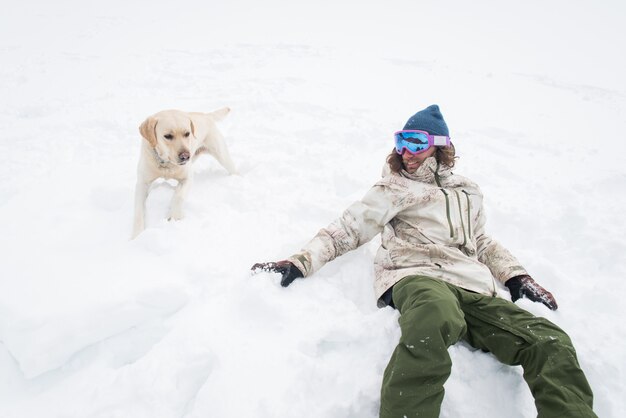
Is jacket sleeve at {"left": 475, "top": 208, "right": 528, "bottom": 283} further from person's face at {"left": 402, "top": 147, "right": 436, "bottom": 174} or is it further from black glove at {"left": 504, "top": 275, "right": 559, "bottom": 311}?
person's face at {"left": 402, "top": 147, "right": 436, "bottom": 174}

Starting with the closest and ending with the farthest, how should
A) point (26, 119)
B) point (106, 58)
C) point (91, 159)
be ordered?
point (91, 159), point (26, 119), point (106, 58)

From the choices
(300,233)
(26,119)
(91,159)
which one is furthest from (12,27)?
(300,233)

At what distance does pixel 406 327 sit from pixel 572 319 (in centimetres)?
121

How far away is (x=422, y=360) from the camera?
1.35 m

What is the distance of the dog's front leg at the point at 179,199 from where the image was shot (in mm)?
2806

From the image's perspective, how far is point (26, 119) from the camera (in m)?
5.07

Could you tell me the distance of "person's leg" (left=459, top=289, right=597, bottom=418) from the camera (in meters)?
1.31

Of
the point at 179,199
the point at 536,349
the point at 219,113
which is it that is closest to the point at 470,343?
the point at 536,349

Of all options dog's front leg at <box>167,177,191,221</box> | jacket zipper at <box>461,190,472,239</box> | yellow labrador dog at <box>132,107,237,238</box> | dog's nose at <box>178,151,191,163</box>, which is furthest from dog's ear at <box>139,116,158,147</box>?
jacket zipper at <box>461,190,472,239</box>

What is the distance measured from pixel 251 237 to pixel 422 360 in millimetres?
1601

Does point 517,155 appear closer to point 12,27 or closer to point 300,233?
point 300,233

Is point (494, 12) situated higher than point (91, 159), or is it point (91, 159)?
point (494, 12)

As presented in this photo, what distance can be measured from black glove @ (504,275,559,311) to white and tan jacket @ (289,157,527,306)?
4cm

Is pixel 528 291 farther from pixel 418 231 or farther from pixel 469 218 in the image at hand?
pixel 418 231
